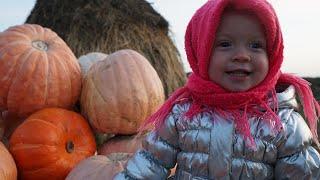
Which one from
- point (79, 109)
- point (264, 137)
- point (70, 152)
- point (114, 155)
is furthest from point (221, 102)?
point (79, 109)

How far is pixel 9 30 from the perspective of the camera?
3.66 m

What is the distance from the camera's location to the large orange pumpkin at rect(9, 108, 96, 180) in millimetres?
3250

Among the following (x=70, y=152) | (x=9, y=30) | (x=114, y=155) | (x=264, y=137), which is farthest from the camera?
(x=9, y=30)

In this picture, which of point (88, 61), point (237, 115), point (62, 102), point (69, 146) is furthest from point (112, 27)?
point (237, 115)

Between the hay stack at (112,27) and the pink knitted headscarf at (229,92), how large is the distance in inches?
164

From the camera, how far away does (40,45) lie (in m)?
3.62

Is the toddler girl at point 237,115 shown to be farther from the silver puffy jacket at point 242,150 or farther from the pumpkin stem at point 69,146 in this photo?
the pumpkin stem at point 69,146

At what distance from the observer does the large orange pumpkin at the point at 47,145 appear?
3.25 meters

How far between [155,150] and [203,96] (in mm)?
273

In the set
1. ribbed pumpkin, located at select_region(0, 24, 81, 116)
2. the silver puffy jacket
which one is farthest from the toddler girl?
ribbed pumpkin, located at select_region(0, 24, 81, 116)

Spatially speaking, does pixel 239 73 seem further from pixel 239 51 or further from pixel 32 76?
pixel 32 76

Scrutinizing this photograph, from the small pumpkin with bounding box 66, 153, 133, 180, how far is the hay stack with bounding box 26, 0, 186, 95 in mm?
3228

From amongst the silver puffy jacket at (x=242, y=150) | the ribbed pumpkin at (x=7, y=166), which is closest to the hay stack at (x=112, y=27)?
the ribbed pumpkin at (x=7, y=166)

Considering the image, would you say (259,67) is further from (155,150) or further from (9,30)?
(9,30)
